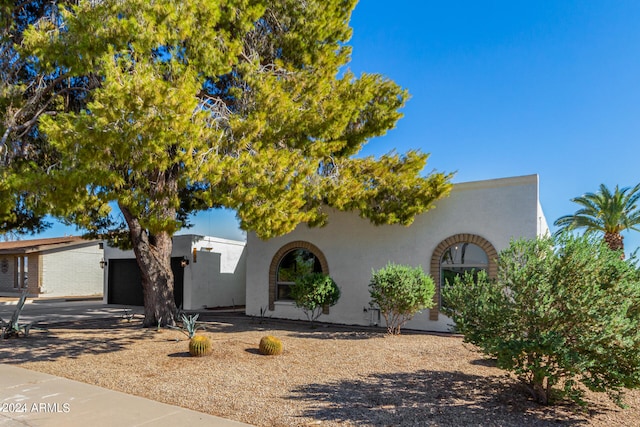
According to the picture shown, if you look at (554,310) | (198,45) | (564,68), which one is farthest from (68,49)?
(564,68)

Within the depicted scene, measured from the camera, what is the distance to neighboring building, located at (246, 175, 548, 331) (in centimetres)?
1160

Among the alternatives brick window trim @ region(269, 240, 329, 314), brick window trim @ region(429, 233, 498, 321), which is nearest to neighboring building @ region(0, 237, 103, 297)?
brick window trim @ region(269, 240, 329, 314)

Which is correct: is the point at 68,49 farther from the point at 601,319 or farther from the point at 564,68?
the point at 564,68

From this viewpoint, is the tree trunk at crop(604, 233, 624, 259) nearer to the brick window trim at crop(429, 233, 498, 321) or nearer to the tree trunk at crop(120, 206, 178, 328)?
the brick window trim at crop(429, 233, 498, 321)

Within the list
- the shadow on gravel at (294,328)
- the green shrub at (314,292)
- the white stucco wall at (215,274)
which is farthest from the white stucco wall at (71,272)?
the green shrub at (314,292)

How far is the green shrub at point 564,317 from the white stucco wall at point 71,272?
28393mm

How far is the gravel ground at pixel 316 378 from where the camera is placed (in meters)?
5.27

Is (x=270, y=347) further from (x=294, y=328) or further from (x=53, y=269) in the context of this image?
(x=53, y=269)

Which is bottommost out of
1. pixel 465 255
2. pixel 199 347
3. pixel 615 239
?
pixel 199 347

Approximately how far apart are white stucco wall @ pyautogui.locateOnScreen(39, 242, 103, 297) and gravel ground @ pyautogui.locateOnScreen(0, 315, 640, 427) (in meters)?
18.1

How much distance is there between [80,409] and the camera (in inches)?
215

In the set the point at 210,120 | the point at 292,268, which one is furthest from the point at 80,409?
the point at 292,268

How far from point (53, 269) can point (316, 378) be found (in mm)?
26329

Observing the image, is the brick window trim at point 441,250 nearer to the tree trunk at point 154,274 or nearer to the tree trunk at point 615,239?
the tree trunk at point 154,274
